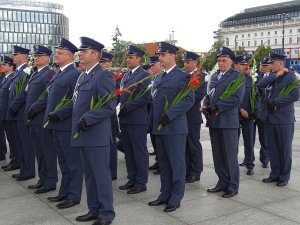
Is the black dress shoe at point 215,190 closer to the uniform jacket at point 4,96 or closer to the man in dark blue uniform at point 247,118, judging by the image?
the man in dark blue uniform at point 247,118

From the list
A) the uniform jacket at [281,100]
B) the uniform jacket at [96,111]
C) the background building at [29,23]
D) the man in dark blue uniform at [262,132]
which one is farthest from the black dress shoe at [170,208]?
the background building at [29,23]

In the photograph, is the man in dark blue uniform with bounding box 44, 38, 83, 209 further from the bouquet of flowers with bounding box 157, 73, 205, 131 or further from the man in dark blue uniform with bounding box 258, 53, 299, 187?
the man in dark blue uniform with bounding box 258, 53, 299, 187

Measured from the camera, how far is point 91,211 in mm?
4887

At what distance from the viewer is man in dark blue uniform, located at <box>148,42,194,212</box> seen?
524 cm

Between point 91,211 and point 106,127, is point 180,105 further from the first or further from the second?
point 91,211

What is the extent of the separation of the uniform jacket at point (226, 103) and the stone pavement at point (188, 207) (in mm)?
1046

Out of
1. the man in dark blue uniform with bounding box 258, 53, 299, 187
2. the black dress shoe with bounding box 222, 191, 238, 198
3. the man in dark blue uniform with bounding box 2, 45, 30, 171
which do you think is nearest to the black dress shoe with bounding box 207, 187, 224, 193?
the black dress shoe with bounding box 222, 191, 238, 198

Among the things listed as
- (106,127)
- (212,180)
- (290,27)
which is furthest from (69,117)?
(290,27)

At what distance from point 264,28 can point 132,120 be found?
11371 centimetres

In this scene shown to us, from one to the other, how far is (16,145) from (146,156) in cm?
279

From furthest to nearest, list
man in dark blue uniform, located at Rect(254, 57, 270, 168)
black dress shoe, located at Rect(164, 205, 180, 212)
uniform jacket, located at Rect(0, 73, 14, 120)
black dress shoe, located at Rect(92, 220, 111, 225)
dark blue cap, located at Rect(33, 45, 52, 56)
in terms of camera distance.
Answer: uniform jacket, located at Rect(0, 73, 14, 120)
man in dark blue uniform, located at Rect(254, 57, 270, 168)
dark blue cap, located at Rect(33, 45, 52, 56)
black dress shoe, located at Rect(164, 205, 180, 212)
black dress shoe, located at Rect(92, 220, 111, 225)

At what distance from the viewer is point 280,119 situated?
6.52 m

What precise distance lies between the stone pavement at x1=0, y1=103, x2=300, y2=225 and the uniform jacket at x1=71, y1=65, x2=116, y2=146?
1.00m

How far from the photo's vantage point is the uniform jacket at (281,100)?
Answer: 6395 millimetres
